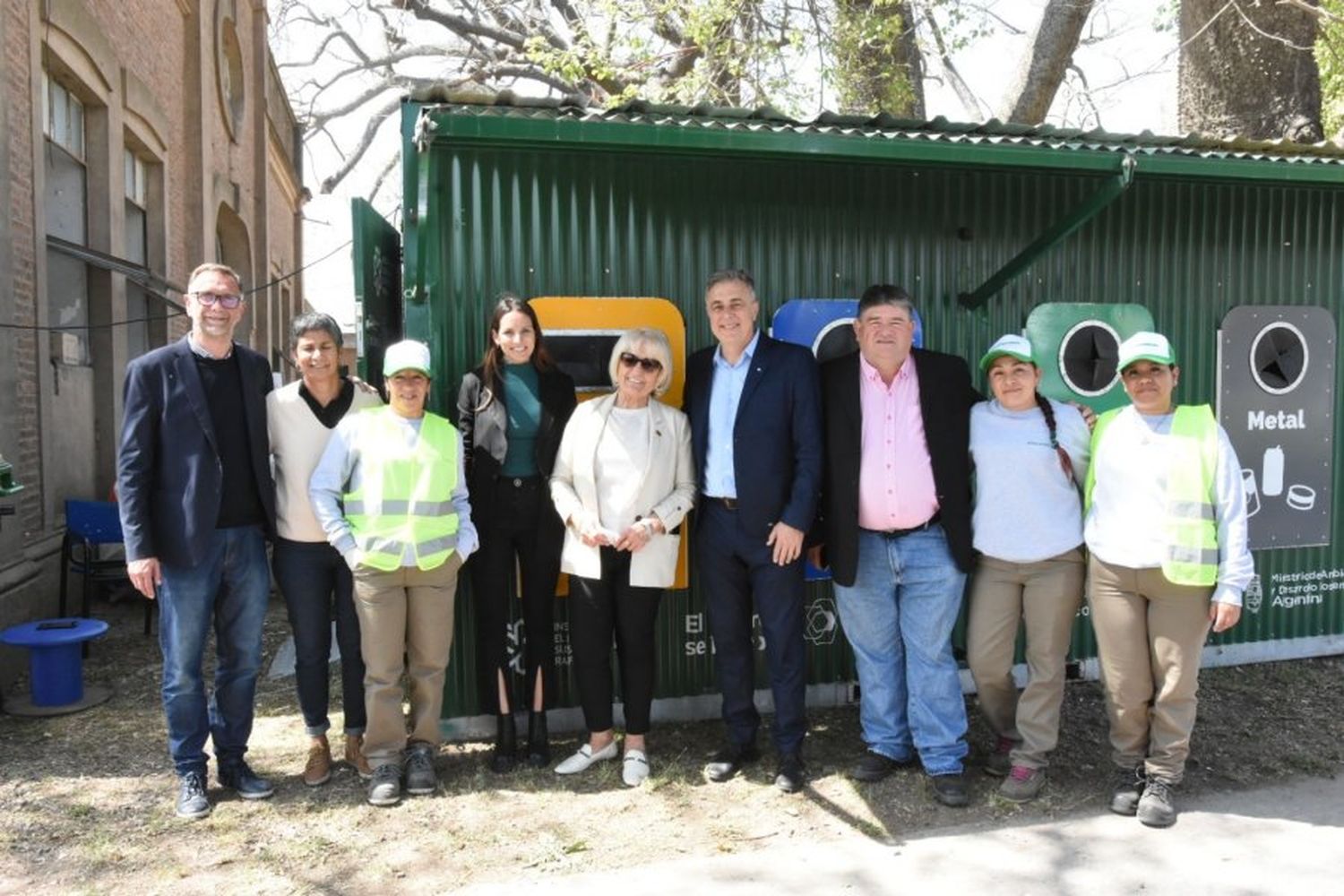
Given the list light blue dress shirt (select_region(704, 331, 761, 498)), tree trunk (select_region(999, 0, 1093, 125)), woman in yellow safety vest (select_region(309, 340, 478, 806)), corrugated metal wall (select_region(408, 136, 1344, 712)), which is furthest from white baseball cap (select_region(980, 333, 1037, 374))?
tree trunk (select_region(999, 0, 1093, 125))

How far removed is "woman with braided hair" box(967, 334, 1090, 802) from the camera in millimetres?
4211

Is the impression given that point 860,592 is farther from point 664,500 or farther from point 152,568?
point 152,568

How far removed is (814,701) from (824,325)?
198 centimetres

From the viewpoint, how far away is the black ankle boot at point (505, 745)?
15.3 feet

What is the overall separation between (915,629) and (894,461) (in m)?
0.72

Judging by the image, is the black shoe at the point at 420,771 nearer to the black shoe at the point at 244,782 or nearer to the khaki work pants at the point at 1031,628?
the black shoe at the point at 244,782

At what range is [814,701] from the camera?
549 cm

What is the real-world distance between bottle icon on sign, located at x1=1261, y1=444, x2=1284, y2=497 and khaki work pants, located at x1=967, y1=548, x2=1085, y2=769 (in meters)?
2.54

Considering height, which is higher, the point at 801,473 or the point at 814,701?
the point at 801,473

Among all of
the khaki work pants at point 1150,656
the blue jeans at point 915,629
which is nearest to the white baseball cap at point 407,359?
the blue jeans at point 915,629

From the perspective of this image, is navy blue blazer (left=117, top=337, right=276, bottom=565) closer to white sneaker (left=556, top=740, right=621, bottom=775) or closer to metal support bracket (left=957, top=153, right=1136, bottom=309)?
white sneaker (left=556, top=740, right=621, bottom=775)

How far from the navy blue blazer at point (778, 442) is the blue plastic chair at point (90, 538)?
5044 mm

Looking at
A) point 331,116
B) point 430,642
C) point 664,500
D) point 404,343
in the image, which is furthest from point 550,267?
point 331,116

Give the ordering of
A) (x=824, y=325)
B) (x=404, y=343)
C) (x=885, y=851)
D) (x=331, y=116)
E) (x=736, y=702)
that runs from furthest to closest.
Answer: (x=331, y=116) < (x=824, y=325) < (x=736, y=702) < (x=404, y=343) < (x=885, y=851)
